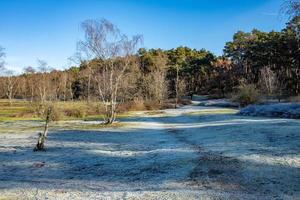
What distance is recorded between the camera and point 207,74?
72.9 meters

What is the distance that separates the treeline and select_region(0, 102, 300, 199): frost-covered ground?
93.2 ft

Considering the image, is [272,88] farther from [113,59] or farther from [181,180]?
[181,180]

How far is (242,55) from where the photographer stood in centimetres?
7100

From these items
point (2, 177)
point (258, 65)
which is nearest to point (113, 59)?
point (2, 177)

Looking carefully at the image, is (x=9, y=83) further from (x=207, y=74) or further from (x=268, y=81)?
(x=268, y=81)

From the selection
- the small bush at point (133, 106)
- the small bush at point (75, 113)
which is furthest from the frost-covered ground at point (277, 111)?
the small bush at point (133, 106)

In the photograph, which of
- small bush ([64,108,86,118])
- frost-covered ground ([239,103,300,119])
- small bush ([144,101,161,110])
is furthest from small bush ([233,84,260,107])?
small bush ([64,108,86,118])

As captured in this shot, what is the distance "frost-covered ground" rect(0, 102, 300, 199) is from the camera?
7746 mm

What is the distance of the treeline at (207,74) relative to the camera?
2143 inches

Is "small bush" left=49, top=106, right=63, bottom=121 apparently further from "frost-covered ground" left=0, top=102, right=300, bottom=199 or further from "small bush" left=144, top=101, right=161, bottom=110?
"small bush" left=144, top=101, right=161, bottom=110

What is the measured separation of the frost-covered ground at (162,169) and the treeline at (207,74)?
28.4 metres

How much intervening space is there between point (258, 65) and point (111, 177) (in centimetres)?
5632

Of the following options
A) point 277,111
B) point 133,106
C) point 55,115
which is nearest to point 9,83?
point 133,106

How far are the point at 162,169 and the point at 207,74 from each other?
210 ft
